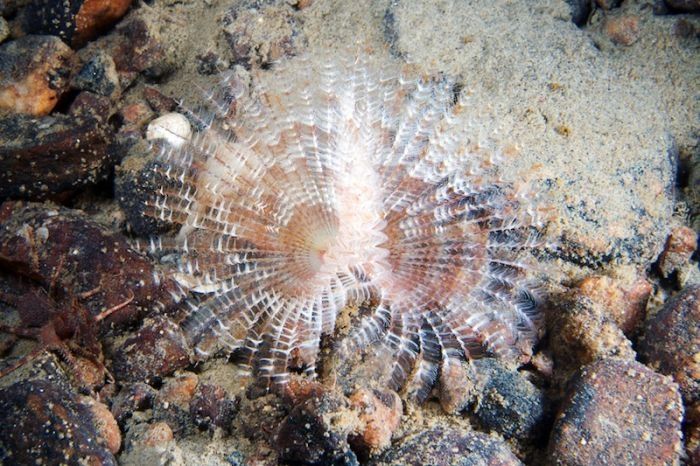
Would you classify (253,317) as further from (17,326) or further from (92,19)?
(92,19)

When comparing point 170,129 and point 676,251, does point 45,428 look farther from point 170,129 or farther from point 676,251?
point 676,251

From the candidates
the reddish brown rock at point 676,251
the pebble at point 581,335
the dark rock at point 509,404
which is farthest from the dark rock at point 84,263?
the reddish brown rock at point 676,251

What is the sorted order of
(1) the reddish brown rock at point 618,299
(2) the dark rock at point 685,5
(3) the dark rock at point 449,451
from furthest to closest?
1. (2) the dark rock at point 685,5
2. (1) the reddish brown rock at point 618,299
3. (3) the dark rock at point 449,451

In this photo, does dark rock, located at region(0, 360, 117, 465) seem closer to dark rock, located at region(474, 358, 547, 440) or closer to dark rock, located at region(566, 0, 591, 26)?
dark rock, located at region(474, 358, 547, 440)

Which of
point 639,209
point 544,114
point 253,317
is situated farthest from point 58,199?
point 639,209

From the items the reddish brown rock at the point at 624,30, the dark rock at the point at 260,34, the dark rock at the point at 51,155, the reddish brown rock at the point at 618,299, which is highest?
the reddish brown rock at the point at 624,30

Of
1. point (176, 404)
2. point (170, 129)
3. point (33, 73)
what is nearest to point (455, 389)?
point (176, 404)

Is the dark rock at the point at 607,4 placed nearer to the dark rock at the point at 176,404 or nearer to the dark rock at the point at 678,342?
the dark rock at the point at 678,342
